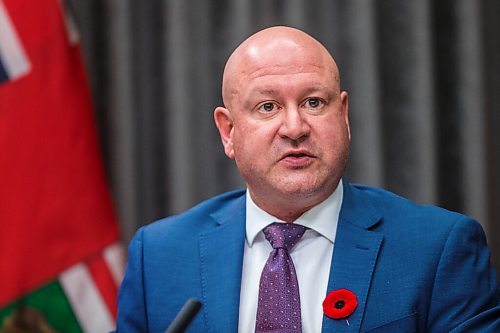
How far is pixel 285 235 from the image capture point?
1657mm

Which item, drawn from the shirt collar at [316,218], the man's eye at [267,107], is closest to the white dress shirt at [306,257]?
the shirt collar at [316,218]

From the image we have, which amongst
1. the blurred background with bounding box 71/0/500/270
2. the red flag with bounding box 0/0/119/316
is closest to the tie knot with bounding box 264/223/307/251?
the red flag with bounding box 0/0/119/316

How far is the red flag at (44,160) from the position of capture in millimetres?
2334

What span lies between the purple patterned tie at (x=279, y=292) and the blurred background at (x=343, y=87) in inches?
44.3

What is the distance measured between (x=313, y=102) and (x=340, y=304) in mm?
387

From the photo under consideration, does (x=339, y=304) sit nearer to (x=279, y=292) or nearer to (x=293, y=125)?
(x=279, y=292)

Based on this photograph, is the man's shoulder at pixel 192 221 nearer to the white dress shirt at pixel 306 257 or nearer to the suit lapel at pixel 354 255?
the white dress shirt at pixel 306 257

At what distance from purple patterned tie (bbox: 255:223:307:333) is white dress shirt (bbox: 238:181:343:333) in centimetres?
2

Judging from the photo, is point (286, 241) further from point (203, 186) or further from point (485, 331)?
point (203, 186)

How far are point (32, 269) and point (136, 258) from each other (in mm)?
697

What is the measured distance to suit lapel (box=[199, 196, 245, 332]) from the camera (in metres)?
1.61

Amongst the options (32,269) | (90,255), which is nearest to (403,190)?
(90,255)

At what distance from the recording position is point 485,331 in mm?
1469

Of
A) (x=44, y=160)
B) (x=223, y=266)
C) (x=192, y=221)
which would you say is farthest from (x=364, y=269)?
(x=44, y=160)
